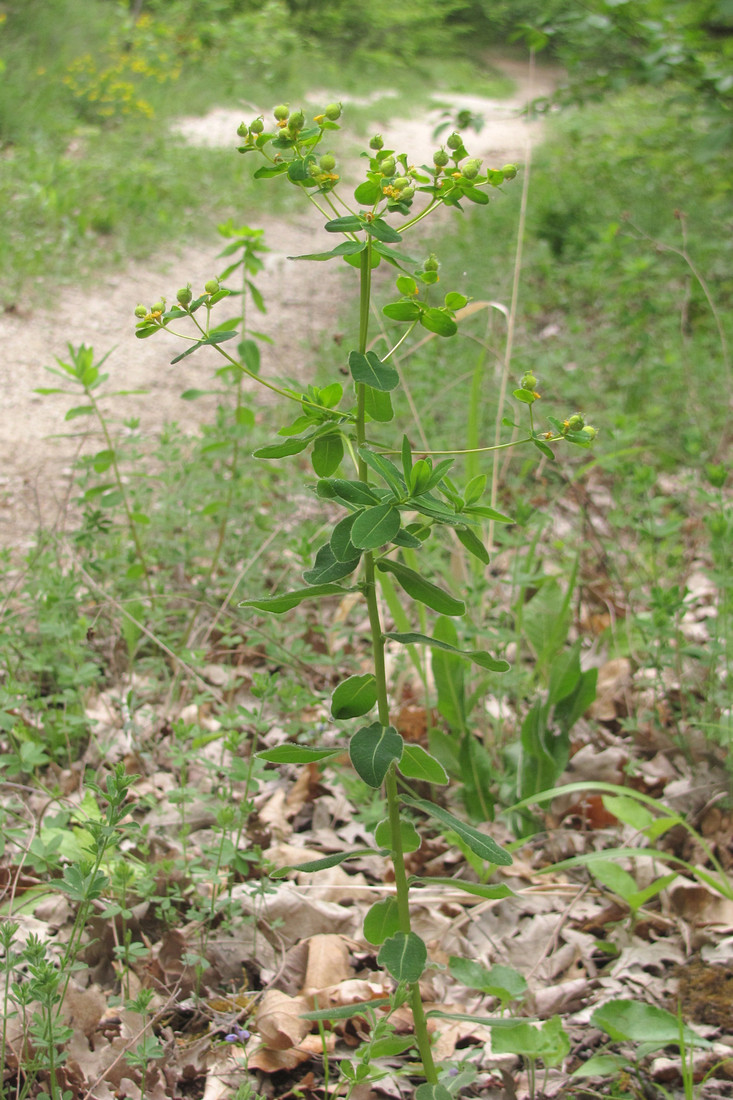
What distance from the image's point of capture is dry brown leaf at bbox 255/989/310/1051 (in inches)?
59.0

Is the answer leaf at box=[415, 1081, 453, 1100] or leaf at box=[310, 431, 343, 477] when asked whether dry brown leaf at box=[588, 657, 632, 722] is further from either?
leaf at box=[310, 431, 343, 477]

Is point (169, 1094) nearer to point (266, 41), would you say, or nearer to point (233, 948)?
point (233, 948)

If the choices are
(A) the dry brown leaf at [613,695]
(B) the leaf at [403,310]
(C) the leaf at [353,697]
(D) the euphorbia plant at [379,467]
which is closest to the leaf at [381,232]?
(D) the euphorbia plant at [379,467]

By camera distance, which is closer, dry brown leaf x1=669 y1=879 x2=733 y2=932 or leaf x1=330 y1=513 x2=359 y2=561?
leaf x1=330 y1=513 x2=359 y2=561

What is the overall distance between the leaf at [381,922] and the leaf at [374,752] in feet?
0.96

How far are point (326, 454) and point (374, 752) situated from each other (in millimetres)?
414

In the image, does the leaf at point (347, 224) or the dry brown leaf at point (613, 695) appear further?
the dry brown leaf at point (613, 695)

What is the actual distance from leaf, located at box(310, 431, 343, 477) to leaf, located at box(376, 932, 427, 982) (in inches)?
25.7

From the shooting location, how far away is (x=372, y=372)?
3.80ft

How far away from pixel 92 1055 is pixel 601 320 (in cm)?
485

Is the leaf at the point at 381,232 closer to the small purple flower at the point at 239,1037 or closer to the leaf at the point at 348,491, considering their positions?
the leaf at the point at 348,491

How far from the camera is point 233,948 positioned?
1705 mm

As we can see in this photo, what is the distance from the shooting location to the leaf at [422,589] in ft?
3.74

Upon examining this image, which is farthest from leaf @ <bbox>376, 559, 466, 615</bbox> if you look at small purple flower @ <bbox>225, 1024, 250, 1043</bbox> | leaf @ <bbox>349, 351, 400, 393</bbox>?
small purple flower @ <bbox>225, 1024, 250, 1043</bbox>
